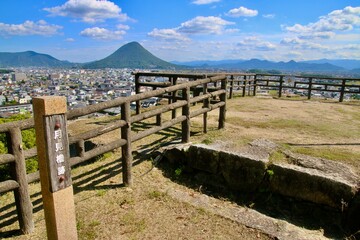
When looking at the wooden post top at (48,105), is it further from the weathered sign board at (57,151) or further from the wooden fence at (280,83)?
the wooden fence at (280,83)

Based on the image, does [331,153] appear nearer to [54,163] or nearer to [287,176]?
[287,176]

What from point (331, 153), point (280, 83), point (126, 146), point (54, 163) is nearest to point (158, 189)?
point (126, 146)

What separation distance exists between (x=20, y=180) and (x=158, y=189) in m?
→ 1.90

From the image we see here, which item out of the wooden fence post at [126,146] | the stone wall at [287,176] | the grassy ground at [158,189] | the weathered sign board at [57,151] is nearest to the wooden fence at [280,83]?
the grassy ground at [158,189]

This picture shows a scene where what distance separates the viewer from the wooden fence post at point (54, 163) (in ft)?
6.44

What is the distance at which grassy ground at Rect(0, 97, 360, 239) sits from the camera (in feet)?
10.2

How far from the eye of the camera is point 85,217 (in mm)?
3312

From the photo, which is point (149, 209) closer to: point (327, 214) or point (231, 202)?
point (231, 202)

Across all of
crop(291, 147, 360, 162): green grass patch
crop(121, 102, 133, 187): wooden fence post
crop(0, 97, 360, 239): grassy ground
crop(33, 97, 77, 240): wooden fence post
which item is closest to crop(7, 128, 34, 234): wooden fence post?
crop(0, 97, 360, 239): grassy ground

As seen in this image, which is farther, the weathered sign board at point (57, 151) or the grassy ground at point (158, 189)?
the grassy ground at point (158, 189)

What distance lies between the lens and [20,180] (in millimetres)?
2801

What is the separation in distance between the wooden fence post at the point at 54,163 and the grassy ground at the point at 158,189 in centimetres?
91

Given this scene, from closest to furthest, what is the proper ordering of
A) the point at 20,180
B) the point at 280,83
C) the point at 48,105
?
the point at 48,105 < the point at 20,180 < the point at 280,83

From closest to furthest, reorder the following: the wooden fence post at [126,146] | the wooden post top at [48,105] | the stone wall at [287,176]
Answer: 1. the wooden post top at [48,105]
2. the stone wall at [287,176]
3. the wooden fence post at [126,146]
